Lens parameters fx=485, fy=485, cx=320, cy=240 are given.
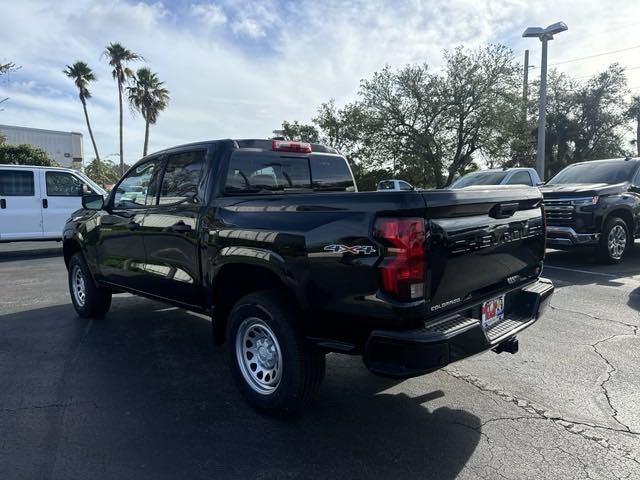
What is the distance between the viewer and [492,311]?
10.8 feet

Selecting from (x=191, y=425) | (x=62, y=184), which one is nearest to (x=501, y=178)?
(x=191, y=425)

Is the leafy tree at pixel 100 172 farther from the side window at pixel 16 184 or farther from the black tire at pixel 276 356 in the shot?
the black tire at pixel 276 356

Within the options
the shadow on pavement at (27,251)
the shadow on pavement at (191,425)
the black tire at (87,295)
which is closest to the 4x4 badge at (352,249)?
the shadow on pavement at (191,425)

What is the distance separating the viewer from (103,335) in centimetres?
524

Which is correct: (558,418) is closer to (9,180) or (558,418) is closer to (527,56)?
(9,180)

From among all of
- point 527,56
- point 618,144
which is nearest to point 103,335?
point 527,56

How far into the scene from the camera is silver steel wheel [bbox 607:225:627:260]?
8610mm

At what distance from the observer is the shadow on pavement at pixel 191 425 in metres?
2.75

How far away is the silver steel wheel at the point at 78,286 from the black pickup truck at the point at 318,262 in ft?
5.24

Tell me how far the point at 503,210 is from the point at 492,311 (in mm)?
686

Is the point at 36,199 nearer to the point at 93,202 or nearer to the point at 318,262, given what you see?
the point at 93,202

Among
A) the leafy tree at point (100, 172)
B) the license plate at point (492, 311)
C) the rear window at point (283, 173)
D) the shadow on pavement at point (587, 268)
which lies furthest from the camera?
the leafy tree at point (100, 172)

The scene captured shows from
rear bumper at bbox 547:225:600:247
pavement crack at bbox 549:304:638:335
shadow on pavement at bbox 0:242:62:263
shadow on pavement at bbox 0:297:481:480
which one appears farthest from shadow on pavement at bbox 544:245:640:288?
shadow on pavement at bbox 0:242:62:263

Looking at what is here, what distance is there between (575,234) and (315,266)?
6.94 metres
